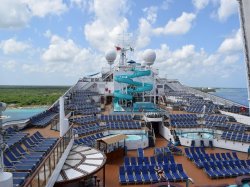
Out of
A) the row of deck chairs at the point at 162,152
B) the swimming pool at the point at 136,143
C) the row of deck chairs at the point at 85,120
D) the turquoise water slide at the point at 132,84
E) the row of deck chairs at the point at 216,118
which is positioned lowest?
the row of deck chairs at the point at 162,152

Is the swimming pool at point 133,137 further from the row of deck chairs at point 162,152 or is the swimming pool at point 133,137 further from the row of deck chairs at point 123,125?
the row of deck chairs at point 162,152

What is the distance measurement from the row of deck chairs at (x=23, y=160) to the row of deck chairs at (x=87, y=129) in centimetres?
406

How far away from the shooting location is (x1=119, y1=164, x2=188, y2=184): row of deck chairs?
9914 mm

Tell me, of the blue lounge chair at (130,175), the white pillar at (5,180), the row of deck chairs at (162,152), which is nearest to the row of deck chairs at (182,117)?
the row of deck chairs at (162,152)

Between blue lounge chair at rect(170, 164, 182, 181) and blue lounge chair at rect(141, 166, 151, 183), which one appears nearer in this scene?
blue lounge chair at rect(141, 166, 151, 183)

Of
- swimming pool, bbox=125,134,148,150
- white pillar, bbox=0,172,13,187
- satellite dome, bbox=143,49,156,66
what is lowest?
swimming pool, bbox=125,134,148,150

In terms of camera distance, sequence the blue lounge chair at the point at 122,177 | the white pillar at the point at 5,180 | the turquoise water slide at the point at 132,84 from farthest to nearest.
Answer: the turquoise water slide at the point at 132,84 → the blue lounge chair at the point at 122,177 → the white pillar at the point at 5,180

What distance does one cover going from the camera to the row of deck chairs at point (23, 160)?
247 inches

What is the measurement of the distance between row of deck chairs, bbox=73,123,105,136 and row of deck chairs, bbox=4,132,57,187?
13.3ft

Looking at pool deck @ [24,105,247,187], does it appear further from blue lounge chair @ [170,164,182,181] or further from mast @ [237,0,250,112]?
mast @ [237,0,250,112]

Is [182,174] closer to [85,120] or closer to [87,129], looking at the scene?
[87,129]

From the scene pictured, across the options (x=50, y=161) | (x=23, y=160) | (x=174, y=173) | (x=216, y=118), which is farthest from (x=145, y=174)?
(x=216, y=118)

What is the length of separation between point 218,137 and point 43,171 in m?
11.4

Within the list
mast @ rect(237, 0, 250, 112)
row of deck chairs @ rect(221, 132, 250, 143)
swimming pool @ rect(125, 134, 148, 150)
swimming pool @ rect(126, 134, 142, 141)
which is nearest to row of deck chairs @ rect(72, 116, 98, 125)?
swimming pool @ rect(126, 134, 142, 141)
